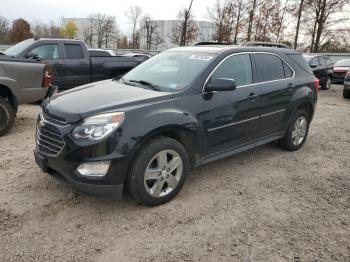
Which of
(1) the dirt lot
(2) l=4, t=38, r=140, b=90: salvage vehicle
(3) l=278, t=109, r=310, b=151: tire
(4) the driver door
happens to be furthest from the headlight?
(2) l=4, t=38, r=140, b=90: salvage vehicle

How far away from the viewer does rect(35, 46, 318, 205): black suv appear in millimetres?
3398

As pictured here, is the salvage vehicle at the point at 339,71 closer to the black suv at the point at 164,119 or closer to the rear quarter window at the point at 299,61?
the rear quarter window at the point at 299,61

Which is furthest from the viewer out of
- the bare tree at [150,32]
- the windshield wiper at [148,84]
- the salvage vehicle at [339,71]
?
the bare tree at [150,32]

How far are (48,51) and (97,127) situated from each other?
22.4 ft

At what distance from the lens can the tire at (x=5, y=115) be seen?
610 cm

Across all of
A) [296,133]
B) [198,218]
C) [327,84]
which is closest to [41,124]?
[198,218]

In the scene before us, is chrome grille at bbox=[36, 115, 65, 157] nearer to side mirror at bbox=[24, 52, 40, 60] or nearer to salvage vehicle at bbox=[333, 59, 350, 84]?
side mirror at bbox=[24, 52, 40, 60]

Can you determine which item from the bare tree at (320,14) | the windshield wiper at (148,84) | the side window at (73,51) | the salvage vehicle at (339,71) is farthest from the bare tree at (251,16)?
the windshield wiper at (148,84)

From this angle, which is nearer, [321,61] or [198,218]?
[198,218]

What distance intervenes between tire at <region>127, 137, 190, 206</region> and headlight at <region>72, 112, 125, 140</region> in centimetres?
39

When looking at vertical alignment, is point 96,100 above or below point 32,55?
below

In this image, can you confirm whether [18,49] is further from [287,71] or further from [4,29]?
[4,29]

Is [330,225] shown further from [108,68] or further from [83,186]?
[108,68]

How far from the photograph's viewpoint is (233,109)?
441 cm
